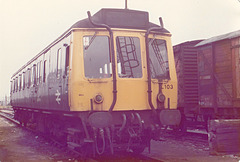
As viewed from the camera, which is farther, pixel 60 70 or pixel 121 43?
pixel 60 70

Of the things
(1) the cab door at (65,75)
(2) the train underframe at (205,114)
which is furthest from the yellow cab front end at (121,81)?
(2) the train underframe at (205,114)

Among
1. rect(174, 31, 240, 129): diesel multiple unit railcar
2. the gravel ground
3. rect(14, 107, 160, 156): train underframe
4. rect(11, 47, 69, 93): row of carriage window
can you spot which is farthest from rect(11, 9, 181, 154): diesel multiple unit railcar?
rect(174, 31, 240, 129): diesel multiple unit railcar

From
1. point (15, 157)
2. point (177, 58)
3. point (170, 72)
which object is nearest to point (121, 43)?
point (170, 72)

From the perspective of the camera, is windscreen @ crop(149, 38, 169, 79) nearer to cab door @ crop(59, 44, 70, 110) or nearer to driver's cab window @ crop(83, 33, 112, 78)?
driver's cab window @ crop(83, 33, 112, 78)

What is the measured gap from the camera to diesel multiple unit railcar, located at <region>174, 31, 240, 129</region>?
11.9 m

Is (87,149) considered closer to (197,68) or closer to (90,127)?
(90,127)

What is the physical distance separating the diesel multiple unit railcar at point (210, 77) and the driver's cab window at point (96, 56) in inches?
244

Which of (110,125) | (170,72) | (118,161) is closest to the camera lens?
(110,125)

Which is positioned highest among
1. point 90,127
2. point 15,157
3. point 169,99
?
point 169,99

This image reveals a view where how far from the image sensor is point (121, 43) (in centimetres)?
750

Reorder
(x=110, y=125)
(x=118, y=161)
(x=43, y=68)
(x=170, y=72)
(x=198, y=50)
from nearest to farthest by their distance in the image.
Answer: (x=110, y=125) < (x=118, y=161) < (x=170, y=72) < (x=43, y=68) < (x=198, y=50)

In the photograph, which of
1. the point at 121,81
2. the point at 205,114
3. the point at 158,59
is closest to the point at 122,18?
the point at 158,59

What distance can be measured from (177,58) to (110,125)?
7728mm

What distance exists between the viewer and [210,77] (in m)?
13.1
